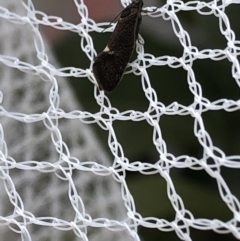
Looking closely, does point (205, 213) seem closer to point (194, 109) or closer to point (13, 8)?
point (194, 109)

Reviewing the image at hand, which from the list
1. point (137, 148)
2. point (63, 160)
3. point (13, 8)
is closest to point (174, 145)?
point (137, 148)

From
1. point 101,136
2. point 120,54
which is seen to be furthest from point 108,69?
point 101,136

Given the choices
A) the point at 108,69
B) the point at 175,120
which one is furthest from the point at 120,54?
the point at 175,120

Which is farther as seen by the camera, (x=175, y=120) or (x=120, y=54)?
(x=175, y=120)

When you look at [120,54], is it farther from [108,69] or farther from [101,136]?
[101,136]
